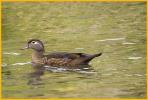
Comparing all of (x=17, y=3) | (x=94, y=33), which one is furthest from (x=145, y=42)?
(x=17, y=3)

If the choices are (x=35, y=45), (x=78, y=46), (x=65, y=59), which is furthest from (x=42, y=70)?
(x=78, y=46)

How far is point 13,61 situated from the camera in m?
19.1

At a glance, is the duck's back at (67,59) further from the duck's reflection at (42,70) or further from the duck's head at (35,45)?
the duck's head at (35,45)

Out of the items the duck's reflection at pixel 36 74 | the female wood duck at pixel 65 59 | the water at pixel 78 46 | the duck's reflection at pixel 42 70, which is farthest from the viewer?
the female wood duck at pixel 65 59

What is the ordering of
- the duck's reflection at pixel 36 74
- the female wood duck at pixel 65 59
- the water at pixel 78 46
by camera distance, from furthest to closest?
the female wood duck at pixel 65 59 → the duck's reflection at pixel 36 74 → the water at pixel 78 46

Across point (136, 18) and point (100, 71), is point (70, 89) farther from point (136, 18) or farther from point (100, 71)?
point (136, 18)

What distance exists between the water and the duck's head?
1.10 ft

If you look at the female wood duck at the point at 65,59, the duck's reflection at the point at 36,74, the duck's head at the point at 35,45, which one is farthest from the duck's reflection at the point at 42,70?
the duck's head at the point at 35,45

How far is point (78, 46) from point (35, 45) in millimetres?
1368

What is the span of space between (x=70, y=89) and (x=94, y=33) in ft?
25.0

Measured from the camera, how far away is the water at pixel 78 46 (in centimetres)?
1568

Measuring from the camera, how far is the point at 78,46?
2098 centimetres

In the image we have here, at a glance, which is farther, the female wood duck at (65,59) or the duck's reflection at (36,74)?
the female wood duck at (65,59)

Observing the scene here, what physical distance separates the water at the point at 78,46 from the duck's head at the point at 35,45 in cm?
33
